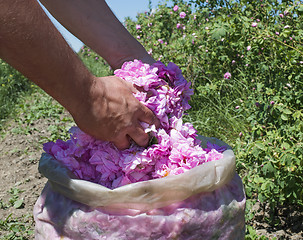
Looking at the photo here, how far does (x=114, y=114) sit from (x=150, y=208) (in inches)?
11.9

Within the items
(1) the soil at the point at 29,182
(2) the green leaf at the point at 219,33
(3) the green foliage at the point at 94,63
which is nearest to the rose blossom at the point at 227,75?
(2) the green leaf at the point at 219,33

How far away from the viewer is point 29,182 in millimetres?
2936

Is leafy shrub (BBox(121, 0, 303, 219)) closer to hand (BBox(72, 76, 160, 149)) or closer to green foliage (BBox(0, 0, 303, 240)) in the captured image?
green foliage (BBox(0, 0, 303, 240))

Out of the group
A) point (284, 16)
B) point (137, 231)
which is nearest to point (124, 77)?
point (137, 231)

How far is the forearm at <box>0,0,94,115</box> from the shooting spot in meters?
0.97

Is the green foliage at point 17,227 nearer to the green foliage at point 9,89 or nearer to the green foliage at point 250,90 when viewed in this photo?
the green foliage at point 250,90

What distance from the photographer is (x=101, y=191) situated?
1.14 meters

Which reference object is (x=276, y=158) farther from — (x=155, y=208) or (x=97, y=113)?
(x=97, y=113)

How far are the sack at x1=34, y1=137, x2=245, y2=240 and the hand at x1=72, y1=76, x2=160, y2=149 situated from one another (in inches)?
6.7

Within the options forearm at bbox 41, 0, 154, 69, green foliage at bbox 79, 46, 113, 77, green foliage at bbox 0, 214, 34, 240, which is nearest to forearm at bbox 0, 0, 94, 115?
forearm at bbox 41, 0, 154, 69

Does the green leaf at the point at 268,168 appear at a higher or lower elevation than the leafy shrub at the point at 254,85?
lower

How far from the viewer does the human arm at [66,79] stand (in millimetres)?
981

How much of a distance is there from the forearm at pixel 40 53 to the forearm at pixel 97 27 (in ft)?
1.56

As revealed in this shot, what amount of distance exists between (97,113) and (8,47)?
310 millimetres
